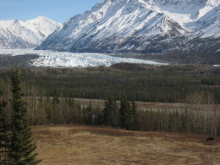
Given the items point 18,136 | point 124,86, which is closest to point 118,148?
point 18,136

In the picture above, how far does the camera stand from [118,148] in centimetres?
4109

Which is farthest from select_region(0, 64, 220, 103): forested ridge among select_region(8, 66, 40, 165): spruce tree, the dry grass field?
select_region(8, 66, 40, 165): spruce tree

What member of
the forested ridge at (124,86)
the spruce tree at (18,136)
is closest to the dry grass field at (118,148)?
the spruce tree at (18,136)

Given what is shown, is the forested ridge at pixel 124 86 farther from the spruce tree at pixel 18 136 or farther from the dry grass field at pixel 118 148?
the spruce tree at pixel 18 136

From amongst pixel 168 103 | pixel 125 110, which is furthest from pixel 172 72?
pixel 125 110

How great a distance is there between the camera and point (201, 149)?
39812 mm

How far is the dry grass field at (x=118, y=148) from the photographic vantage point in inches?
1387

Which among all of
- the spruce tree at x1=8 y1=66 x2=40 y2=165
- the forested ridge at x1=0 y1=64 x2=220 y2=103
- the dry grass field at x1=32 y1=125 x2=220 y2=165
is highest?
the forested ridge at x1=0 y1=64 x2=220 y2=103

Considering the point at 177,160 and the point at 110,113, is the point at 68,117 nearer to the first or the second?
the point at 110,113

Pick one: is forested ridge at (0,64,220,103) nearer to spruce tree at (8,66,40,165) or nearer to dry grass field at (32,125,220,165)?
dry grass field at (32,125,220,165)

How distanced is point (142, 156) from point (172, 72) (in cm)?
15227

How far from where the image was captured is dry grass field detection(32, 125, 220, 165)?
1387 inches

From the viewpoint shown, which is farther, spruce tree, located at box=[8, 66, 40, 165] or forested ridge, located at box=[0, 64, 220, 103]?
forested ridge, located at box=[0, 64, 220, 103]

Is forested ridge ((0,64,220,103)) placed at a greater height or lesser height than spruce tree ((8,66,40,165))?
greater
